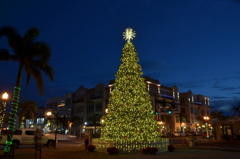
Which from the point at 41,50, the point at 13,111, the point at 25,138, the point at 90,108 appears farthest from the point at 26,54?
the point at 90,108

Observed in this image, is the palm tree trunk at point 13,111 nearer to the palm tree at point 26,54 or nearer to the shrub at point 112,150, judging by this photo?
the palm tree at point 26,54

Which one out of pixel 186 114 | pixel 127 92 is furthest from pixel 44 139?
pixel 186 114

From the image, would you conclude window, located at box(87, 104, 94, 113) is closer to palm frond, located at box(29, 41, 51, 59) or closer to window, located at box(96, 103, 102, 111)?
window, located at box(96, 103, 102, 111)

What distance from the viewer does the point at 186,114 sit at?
8362 centimetres

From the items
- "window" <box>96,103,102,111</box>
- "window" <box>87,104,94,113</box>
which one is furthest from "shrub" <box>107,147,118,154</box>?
"window" <box>87,104,94,113</box>

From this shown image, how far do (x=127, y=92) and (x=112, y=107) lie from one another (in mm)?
1601

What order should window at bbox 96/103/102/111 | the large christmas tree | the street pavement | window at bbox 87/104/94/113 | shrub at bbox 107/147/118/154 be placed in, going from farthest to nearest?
1. window at bbox 87/104/94/113
2. window at bbox 96/103/102/111
3. the large christmas tree
4. shrub at bbox 107/147/118/154
5. the street pavement

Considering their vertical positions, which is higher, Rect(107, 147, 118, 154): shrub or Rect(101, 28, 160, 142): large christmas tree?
Rect(101, 28, 160, 142): large christmas tree

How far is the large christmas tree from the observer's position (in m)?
15.9

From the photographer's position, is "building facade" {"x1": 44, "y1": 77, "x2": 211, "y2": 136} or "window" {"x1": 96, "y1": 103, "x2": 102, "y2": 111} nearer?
"building facade" {"x1": 44, "y1": 77, "x2": 211, "y2": 136}

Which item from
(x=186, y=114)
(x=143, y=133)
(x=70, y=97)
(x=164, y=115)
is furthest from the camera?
(x=186, y=114)

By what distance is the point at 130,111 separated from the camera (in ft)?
53.0

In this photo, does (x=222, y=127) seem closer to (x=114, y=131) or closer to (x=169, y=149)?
(x=169, y=149)

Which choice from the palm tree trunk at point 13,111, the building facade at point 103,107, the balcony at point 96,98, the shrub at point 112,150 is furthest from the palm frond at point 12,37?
the balcony at point 96,98
